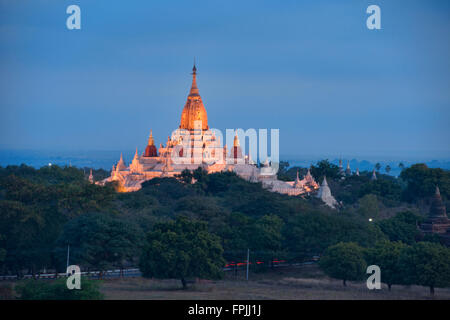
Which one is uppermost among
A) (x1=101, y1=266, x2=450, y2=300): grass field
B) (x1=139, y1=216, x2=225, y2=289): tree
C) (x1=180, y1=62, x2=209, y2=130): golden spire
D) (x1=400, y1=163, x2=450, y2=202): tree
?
(x1=180, y1=62, x2=209, y2=130): golden spire

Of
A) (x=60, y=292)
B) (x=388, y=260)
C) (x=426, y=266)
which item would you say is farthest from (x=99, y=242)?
(x=426, y=266)

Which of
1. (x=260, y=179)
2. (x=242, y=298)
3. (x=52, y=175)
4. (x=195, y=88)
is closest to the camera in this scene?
(x=242, y=298)

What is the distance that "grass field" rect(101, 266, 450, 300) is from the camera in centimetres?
3994

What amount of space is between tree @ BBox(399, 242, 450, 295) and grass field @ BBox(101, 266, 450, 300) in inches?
24.9

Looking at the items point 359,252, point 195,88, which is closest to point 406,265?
point 359,252

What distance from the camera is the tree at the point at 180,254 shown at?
43500mm

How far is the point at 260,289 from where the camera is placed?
4244 centimetres

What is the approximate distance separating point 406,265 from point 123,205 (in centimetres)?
2571

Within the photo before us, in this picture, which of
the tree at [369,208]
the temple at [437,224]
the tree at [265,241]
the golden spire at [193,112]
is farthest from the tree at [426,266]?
the golden spire at [193,112]

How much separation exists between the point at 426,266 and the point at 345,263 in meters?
4.55

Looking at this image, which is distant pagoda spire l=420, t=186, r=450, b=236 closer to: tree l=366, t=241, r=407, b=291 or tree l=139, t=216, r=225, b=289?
tree l=366, t=241, r=407, b=291

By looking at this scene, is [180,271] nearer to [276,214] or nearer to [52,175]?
[276,214]

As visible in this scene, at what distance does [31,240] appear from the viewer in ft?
156

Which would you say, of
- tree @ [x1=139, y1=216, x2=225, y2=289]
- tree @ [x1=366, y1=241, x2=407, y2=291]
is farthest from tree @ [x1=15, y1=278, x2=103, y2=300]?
tree @ [x1=366, y1=241, x2=407, y2=291]
